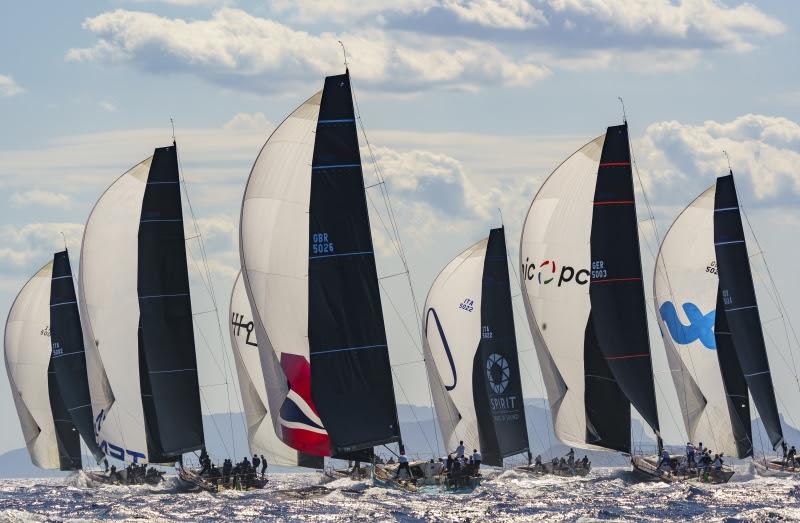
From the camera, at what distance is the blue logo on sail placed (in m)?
63.0

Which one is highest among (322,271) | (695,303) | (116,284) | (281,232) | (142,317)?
(281,232)

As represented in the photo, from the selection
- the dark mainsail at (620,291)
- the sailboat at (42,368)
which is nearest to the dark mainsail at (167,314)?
the dark mainsail at (620,291)

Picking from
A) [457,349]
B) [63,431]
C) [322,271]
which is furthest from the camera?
[63,431]

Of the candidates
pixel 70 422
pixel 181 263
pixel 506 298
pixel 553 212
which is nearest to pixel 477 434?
pixel 506 298

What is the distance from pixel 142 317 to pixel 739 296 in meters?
21.1

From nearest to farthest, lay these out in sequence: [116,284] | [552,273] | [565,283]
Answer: [116,284]
[565,283]
[552,273]

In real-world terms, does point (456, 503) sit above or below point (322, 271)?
below

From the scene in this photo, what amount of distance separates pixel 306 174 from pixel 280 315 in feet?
13.1

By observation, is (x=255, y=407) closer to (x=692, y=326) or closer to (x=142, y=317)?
(x=142, y=317)

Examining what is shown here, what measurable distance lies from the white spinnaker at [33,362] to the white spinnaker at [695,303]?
2634 cm

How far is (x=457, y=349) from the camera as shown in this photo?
2522 inches

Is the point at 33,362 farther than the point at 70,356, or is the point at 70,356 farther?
the point at 33,362

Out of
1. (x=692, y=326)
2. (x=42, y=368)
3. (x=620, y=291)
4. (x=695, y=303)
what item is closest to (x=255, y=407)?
(x=620, y=291)

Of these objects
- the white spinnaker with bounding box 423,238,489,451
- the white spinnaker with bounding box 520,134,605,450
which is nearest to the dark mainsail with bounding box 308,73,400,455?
the white spinnaker with bounding box 520,134,605,450
